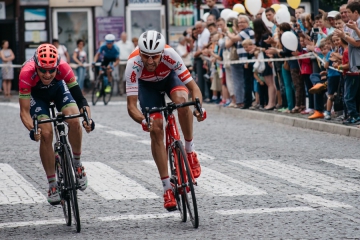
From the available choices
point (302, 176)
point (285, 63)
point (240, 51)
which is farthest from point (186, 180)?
point (240, 51)

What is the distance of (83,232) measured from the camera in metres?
8.03

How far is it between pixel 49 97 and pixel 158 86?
1.04 metres

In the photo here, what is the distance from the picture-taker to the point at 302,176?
11141 millimetres

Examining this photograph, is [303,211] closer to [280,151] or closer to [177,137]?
[177,137]

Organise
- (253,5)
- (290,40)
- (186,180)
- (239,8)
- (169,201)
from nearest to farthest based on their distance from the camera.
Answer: (186,180) → (169,201) → (290,40) → (253,5) → (239,8)

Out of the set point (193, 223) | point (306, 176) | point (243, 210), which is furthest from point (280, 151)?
point (193, 223)

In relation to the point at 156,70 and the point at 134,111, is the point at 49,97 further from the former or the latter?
the point at 156,70

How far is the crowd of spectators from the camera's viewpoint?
16375mm

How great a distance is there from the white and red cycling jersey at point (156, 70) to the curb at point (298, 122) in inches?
288

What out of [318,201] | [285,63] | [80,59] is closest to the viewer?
[318,201]

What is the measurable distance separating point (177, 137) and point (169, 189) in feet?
1.55

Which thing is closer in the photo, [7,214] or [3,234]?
[3,234]

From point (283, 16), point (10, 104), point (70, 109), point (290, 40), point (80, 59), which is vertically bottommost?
point (10, 104)

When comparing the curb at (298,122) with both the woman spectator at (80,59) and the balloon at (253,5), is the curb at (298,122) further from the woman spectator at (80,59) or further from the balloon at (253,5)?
the woman spectator at (80,59)
